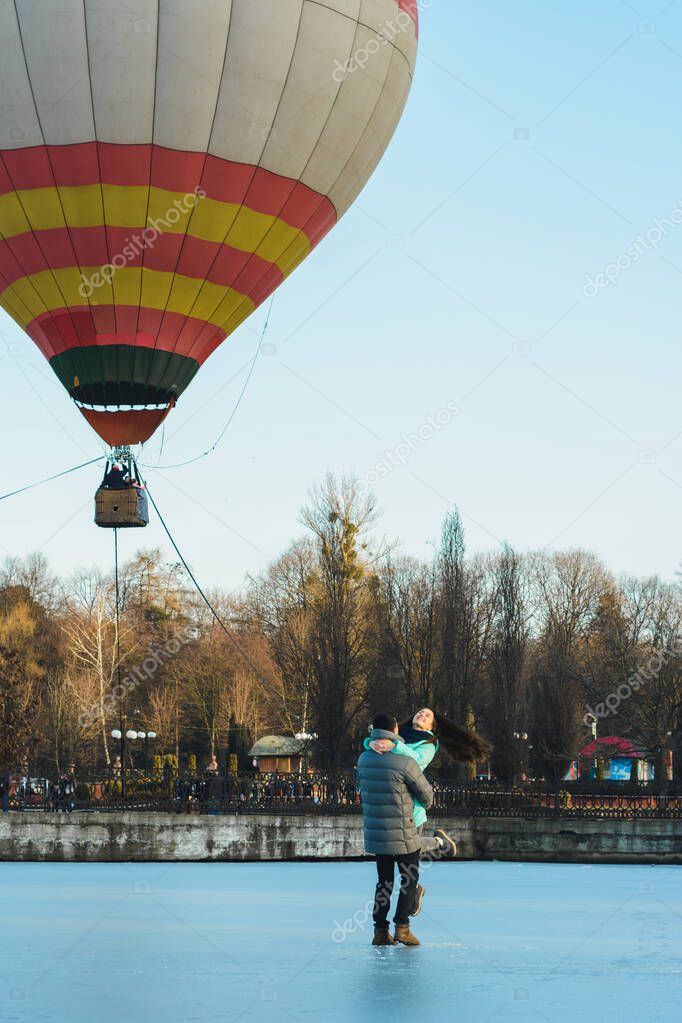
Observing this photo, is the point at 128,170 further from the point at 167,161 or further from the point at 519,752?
the point at 519,752

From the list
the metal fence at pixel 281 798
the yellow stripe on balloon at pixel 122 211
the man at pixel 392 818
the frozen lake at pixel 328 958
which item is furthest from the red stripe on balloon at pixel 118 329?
the man at pixel 392 818

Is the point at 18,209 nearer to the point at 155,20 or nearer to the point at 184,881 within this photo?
the point at 155,20

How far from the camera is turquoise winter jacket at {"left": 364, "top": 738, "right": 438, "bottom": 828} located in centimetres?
837

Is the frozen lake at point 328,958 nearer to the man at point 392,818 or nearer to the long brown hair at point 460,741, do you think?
the man at point 392,818

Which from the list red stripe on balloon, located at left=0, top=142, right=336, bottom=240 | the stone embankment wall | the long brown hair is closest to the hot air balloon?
red stripe on balloon, located at left=0, top=142, right=336, bottom=240

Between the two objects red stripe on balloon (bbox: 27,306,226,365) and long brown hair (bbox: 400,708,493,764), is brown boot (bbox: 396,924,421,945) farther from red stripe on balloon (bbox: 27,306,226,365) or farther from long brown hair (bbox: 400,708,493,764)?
red stripe on balloon (bbox: 27,306,226,365)

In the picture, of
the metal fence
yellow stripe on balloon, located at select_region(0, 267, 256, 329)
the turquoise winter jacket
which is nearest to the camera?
the turquoise winter jacket

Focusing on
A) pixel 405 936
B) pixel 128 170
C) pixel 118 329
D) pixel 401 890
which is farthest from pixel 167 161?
pixel 405 936

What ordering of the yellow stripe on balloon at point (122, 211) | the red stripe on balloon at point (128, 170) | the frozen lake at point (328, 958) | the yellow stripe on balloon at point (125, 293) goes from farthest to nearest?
the yellow stripe on balloon at point (125, 293)
the yellow stripe on balloon at point (122, 211)
the red stripe on balloon at point (128, 170)
the frozen lake at point (328, 958)

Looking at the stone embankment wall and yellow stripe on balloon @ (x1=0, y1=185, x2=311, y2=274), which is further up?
yellow stripe on balloon @ (x1=0, y1=185, x2=311, y2=274)

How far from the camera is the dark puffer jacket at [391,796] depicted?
8.26 metres

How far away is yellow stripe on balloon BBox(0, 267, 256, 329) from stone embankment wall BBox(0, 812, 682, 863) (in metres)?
8.81

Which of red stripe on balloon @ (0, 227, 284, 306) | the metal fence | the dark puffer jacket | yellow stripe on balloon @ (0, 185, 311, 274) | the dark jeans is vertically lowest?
the metal fence

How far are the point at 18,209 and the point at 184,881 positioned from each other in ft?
32.7
